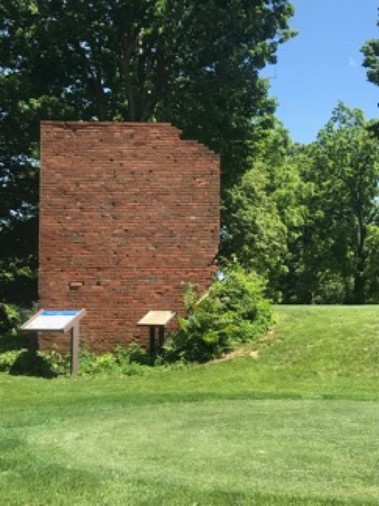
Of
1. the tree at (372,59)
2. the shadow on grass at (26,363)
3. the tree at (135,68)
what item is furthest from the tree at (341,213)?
the shadow on grass at (26,363)

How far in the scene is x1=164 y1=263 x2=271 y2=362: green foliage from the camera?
14.9 meters

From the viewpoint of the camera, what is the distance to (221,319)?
15.0 m

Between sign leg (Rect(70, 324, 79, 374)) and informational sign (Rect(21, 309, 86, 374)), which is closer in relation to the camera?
informational sign (Rect(21, 309, 86, 374))

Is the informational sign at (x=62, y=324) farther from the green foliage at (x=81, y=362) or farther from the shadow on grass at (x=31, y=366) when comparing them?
the shadow on grass at (x=31, y=366)

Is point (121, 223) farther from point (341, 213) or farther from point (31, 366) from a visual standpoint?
point (341, 213)

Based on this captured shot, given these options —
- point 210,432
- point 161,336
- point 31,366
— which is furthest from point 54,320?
point 210,432

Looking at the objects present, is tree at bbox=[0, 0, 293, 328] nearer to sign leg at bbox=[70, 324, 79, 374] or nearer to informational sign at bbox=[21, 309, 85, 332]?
informational sign at bbox=[21, 309, 85, 332]

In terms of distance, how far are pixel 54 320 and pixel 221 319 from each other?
3277mm

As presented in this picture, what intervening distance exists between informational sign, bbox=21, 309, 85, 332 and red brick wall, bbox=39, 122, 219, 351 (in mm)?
855

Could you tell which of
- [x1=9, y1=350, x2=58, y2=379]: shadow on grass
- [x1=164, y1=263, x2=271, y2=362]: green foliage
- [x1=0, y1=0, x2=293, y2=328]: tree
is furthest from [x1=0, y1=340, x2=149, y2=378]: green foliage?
[x1=0, y1=0, x2=293, y2=328]: tree

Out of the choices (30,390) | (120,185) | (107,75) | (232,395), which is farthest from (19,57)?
(232,395)

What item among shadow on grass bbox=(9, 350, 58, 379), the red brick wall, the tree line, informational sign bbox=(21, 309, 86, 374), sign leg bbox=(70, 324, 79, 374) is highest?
the tree line

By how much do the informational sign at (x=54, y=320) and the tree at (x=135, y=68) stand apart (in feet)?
37.2

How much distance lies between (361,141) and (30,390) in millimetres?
49717
